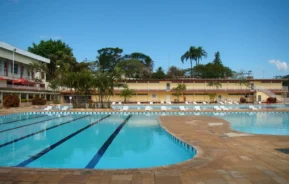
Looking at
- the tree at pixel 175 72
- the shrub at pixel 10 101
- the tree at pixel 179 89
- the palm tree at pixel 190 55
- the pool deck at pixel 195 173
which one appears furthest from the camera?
the tree at pixel 175 72

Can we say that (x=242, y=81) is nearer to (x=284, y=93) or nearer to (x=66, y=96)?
(x=284, y=93)

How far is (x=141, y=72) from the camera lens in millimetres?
54344

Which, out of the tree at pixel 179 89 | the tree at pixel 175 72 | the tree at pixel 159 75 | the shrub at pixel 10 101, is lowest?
the shrub at pixel 10 101

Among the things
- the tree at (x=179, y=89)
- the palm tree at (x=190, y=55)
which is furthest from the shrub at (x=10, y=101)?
the palm tree at (x=190, y=55)

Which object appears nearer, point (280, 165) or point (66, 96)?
point (280, 165)

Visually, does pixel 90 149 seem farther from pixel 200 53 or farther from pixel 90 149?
pixel 200 53

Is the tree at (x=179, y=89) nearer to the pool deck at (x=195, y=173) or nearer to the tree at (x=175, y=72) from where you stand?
the tree at (x=175, y=72)

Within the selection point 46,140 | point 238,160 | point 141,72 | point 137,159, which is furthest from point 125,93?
point 238,160

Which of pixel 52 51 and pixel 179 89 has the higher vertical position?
pixel 52 51

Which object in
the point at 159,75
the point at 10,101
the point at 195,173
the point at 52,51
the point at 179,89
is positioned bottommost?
the point at 195,173

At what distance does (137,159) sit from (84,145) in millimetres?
2646

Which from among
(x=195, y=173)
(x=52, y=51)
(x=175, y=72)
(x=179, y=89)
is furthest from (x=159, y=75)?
(x=195, y=173)

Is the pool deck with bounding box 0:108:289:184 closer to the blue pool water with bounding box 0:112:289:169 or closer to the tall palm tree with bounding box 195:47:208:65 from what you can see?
the blue pool water with bounding box 0:112:289:169

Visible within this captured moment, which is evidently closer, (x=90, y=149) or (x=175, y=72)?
(x=90, y=149)
